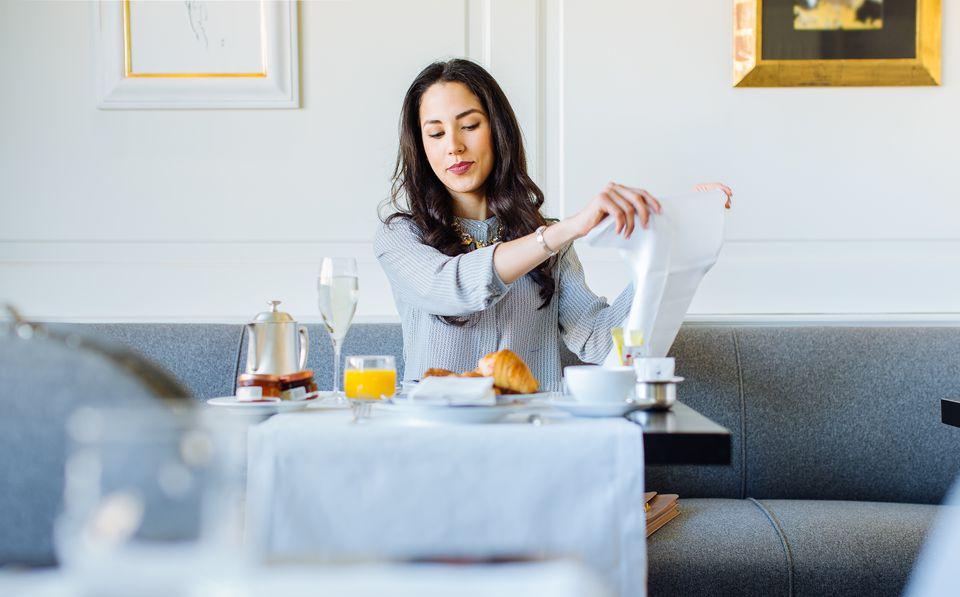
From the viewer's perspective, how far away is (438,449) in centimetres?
100

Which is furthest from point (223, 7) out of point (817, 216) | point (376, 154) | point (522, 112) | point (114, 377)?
point (114, 377)

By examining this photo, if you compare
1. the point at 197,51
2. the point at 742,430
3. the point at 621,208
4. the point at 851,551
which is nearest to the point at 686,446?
the point at 621,208

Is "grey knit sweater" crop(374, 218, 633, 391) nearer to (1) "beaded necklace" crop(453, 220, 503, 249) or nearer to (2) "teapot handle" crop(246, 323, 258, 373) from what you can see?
(1) "beaded necklace" crop(453, 220, 503, 249)

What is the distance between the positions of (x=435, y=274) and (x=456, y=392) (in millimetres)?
632

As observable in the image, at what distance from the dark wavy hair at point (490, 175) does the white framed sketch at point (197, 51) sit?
527mm

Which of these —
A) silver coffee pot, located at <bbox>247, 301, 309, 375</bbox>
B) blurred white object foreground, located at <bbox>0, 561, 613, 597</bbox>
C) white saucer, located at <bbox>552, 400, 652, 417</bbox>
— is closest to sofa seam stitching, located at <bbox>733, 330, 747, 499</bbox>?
white saucer, located at <bbox>552, 400, 652, 417</bbox>

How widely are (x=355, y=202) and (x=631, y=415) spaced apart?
1451 millimetres

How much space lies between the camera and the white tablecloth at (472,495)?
0.99 meters

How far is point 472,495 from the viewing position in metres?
0.99

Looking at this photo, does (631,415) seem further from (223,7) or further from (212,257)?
(223,7)

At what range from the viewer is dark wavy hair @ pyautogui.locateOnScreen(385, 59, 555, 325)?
196cm

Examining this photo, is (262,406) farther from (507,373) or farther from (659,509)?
(659,509)

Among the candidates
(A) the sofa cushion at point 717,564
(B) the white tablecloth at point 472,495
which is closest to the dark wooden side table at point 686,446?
(B) the white tablecloth at point 472,495

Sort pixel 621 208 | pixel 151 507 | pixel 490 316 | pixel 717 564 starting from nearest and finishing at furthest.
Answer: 1. pixel 151 507
2. pixel 621 208
3. pixel 717 564
4. pixel 490 316
